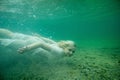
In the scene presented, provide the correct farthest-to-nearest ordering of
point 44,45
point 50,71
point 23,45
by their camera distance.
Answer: point 23,45 < point 50,71 < point 44,45

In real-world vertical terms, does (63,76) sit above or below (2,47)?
below

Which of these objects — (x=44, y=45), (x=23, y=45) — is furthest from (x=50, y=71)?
(x=23, y=45)

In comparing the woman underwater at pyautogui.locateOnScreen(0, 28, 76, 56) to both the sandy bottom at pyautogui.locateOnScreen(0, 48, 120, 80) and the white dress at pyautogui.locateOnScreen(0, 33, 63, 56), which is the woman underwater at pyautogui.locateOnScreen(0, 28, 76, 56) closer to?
the white dress at pyautogui.locateOnScreen(0, 33, 63, 56)

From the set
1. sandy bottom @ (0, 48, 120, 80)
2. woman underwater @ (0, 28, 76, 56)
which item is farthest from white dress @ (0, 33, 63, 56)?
sandy bottom @ (0, 48, 120, 80)

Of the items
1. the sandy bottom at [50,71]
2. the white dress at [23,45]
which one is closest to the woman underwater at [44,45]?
the white dress at [23,45]

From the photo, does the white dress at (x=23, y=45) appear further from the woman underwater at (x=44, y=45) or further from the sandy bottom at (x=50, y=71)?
the sandy bottom at (x=50, y=71)

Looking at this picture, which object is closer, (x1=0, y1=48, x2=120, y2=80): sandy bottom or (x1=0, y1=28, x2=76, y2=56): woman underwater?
(x1=0, y1=48, x2=120, y2=80): sandy bottom

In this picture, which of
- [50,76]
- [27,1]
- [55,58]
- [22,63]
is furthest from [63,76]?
[27,1]

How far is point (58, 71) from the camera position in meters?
6.58

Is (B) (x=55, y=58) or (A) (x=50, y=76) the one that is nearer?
(A) (x=50, y=76)

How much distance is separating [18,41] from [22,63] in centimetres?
93

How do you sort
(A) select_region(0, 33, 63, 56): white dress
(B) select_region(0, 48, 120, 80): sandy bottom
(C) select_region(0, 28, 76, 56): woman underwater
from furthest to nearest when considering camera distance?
1. (A) select_region(0, 33, 63, 56): white dress
2. (C) select_region(0, 28, 76, 56): woman underwater
3. (B) select_region(0, 48, 120, 80): sandy bottom

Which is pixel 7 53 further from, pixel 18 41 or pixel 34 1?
pixel 34 1

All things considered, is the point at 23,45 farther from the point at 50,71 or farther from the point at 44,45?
the point at 50,71
